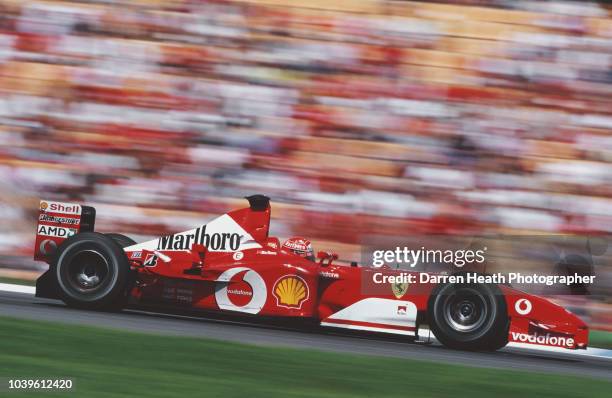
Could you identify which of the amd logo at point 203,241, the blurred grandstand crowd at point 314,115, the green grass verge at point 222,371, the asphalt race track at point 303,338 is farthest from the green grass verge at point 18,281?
the green grass verge at point 222,371

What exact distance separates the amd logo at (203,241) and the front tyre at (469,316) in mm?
1571

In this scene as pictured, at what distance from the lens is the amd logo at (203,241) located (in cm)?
784

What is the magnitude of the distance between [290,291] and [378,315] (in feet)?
2.22

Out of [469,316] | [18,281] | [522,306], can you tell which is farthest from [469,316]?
[18,281]

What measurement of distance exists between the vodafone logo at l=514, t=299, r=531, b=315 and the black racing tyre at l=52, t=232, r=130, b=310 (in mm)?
2895

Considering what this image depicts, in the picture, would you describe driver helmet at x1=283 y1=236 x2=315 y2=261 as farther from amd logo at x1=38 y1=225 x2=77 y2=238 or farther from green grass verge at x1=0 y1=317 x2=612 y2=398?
amd logo at x1=38 y1=225 x2=77 y2=238

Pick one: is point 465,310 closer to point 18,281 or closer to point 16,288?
point 16,288

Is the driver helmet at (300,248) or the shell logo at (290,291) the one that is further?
the driver helmet at (300,248)

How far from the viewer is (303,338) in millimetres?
7477

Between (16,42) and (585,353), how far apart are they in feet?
22.8

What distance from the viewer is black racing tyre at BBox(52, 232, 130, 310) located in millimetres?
7684

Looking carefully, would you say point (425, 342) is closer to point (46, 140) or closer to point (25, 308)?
point (25, 308)

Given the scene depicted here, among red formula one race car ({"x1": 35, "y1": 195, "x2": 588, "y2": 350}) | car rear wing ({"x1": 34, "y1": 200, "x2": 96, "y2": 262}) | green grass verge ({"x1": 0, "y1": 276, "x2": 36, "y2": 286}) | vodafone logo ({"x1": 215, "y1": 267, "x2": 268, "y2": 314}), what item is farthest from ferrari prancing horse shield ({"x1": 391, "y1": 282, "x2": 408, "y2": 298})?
green grass verge ({"x1": 0, "y1": 276, "x2": 36, "y2": 286})

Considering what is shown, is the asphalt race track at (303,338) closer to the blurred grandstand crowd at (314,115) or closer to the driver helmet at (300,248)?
the driver helmet at (300,248)
